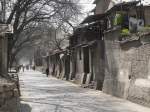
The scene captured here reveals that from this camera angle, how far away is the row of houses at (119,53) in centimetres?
1886

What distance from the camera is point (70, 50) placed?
44812 mm

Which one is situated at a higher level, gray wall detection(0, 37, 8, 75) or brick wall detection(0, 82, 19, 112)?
gray wall detection(0, 37, 8, 75)

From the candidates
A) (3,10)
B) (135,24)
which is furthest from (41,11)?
(135,24)

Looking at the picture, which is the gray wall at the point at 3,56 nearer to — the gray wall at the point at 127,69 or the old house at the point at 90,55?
the gray wall at the point at 127,69

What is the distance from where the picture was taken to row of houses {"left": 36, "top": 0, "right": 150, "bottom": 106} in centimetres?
1886

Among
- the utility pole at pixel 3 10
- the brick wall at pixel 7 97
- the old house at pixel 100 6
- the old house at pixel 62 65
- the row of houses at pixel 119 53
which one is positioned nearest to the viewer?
the brick wall at pixel 7 97

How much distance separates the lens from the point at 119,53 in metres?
22.9

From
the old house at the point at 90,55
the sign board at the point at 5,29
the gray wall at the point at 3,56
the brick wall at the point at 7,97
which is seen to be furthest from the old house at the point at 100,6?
the brick wall at the point at 7,97

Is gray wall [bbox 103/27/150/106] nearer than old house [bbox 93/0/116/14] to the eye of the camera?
Yes

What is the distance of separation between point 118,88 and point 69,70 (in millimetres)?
24875

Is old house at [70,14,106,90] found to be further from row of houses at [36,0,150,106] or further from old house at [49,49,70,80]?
old house at [49,49,70,80]

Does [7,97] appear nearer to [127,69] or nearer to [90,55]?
[127,69]

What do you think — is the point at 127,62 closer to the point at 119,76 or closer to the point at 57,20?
the point at 119,76

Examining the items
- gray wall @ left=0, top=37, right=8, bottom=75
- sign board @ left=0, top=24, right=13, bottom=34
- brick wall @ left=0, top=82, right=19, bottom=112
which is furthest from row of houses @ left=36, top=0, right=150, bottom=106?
brick wall @ left=0, top=82, right=19, bottom=112
